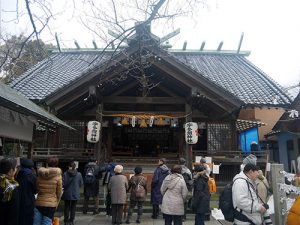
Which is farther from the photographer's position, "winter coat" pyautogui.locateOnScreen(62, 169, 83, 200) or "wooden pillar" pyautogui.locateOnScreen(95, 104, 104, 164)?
"wooden pillar" pyautogui.locateOnScreen(95, 104, 104, 164)

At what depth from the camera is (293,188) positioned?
20.6 feet

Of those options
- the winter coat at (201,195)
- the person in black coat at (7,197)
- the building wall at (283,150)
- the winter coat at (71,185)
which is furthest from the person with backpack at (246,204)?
the building wall at (283,150)

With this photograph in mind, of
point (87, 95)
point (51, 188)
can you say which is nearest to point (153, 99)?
point (87, 95)

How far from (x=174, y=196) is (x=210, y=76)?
11.1m

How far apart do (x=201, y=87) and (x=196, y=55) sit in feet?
30.7

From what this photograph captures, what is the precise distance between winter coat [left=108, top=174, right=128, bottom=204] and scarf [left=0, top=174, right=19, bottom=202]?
4027 millimetres

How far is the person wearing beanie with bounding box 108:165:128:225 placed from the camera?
855 cm

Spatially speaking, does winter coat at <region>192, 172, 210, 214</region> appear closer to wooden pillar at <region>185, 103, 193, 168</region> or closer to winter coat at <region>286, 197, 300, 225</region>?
winter coat at <region>286, 197, 300, 225</region>

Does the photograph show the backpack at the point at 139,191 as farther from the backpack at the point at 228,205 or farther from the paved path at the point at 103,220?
the backpack at the point at 228,205

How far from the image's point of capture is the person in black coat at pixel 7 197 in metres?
4.75

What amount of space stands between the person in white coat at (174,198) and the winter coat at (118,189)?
205cm

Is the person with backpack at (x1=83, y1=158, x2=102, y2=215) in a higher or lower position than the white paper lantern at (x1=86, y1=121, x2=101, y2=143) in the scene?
lower

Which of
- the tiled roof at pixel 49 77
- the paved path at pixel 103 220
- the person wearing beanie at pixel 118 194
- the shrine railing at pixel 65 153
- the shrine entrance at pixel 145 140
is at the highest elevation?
the tiled roof at pixel 49 77

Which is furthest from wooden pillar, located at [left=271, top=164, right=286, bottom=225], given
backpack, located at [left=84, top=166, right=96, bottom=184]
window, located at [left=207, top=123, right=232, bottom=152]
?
window, located at [left=207, top=123, right=232, bottom=152]
